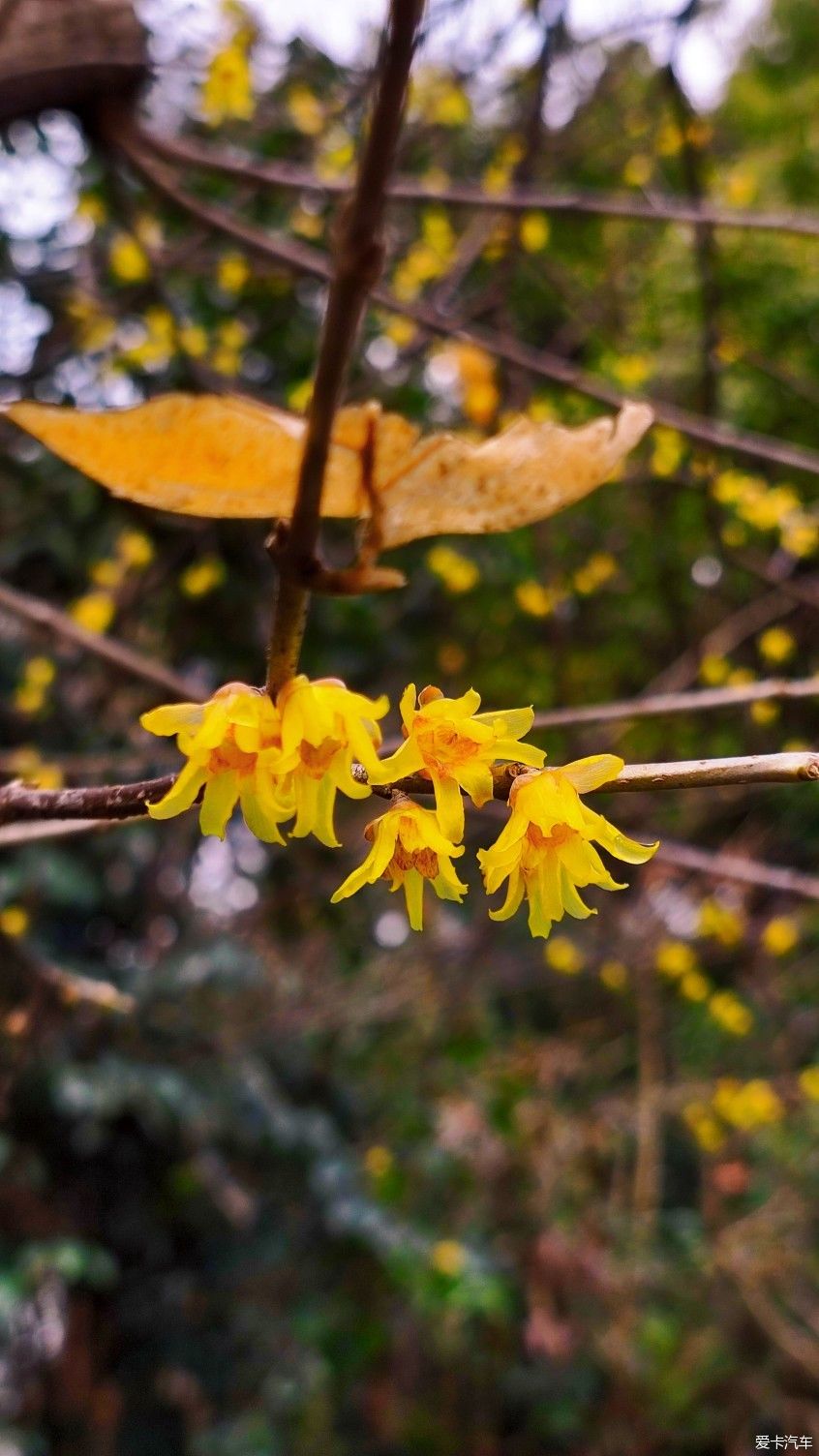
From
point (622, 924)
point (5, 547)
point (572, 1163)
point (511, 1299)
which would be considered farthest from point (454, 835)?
point (572, 1163)

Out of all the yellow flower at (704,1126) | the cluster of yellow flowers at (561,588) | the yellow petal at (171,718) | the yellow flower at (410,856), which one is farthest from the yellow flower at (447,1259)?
the yellow petal at (171,718)

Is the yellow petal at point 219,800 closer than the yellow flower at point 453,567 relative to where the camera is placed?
Yes

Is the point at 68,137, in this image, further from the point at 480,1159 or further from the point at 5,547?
the point at 480,1159

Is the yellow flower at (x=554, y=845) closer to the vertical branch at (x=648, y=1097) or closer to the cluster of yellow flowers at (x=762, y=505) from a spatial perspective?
the cluster of yellow flowers at (x=762, y=505)

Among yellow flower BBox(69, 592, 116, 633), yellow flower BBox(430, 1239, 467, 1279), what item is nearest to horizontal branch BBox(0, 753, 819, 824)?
yellow flower BBox(69, 592, 116, 633)

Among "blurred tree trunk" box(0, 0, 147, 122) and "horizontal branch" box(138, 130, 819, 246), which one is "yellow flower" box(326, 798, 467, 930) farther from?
"blurred tree trunk" box(0, 0, 147, 122)

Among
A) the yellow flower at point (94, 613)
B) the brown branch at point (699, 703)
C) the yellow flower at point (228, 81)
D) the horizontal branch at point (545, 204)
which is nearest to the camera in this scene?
the brown branch at point (699, 703)
